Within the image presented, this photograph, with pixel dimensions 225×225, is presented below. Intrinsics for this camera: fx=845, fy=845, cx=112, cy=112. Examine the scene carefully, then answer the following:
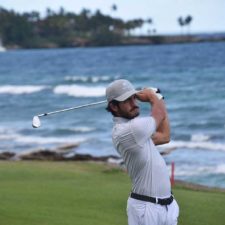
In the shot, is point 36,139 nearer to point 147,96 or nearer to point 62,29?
point 147,96

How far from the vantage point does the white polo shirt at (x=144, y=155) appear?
19.3 feet

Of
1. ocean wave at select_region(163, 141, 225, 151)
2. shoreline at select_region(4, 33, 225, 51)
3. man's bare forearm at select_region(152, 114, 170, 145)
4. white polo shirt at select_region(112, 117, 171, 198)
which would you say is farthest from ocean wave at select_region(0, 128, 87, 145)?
shoreline at select_region(4, 33, 225, 51)

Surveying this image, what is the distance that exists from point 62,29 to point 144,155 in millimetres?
170326

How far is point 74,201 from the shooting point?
11.2 meters

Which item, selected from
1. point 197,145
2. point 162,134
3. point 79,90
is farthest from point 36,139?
point 79,90

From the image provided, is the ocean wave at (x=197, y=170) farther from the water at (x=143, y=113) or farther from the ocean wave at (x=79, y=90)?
the ocean wave at (x=79, y=90)

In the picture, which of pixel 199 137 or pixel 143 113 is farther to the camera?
pixel 143 113

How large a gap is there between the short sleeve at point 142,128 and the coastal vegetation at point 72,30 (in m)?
156

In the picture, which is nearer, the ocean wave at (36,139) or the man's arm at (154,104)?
the man's arm at (154,104)

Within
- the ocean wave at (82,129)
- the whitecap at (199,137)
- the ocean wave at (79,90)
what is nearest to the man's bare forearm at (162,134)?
the whitecap at (199,137)

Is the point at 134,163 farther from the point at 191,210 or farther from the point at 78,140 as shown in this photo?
the point at 78,140

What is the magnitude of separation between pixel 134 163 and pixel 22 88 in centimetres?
5630

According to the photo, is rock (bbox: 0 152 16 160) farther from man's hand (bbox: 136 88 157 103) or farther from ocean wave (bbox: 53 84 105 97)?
ocean wave (bbox: 53 84 105 97)

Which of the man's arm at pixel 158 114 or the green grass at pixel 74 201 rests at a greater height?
the man's arm at pixel 158 114
